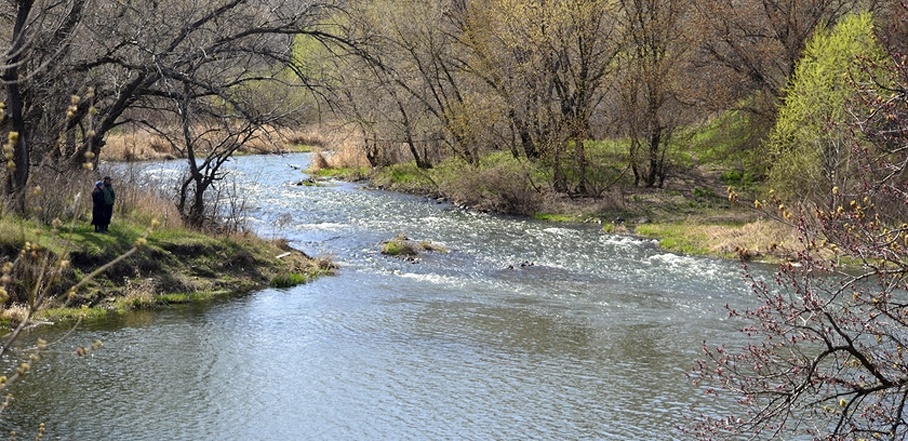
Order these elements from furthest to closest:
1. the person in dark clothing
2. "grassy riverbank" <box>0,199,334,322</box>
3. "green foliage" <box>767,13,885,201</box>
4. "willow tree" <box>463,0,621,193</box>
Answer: "willow tree" <box>463,0,621,193</box> < "green foliage" <box>767,13,885,201</box> < the person in dark clothing < "grassy riverbank" <box>0,199,334,322</box>

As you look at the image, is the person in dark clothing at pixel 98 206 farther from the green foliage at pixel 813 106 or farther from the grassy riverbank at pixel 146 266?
the green foliage at pixel 813 106

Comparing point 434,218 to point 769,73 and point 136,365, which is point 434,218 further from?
point 136,365

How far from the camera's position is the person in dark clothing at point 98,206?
65.9 feet

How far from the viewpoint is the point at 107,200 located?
66.6 ft

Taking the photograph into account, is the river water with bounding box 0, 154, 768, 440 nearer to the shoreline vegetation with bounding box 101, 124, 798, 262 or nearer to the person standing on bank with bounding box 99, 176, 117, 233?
the shoreline vegetation with bounding box 101, 124, 798, 262

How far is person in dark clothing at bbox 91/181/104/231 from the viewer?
20.1 metres

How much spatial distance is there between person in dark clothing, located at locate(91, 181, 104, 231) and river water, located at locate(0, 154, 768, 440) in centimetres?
291

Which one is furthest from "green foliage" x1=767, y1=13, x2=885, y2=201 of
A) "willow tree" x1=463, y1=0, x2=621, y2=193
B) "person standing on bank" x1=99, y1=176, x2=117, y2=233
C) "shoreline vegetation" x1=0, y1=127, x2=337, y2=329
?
"person standing on bank" x1=99, y1=176, x2=117, y2=233

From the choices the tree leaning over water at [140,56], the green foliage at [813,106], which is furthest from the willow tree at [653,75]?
the tree leaning over water at [140,56]

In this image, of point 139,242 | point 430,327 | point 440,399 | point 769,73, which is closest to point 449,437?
point 440,399

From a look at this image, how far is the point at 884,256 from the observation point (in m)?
7.30

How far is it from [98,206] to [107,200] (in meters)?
0.29

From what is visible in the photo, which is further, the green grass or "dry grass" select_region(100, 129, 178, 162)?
"dry grass" select_region(100, 129, 178, 162)

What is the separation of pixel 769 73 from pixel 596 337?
2269cm
